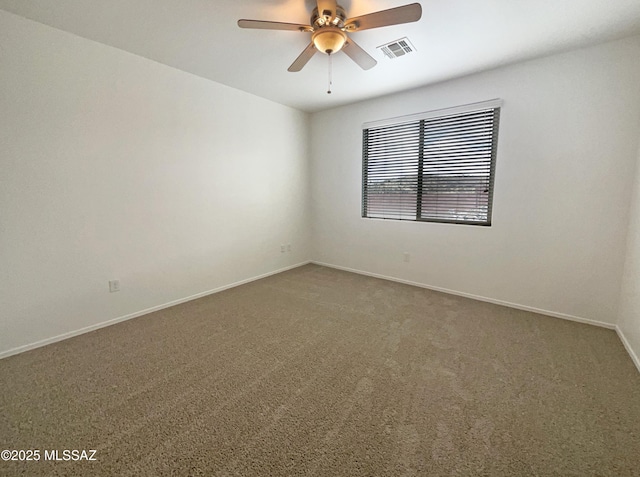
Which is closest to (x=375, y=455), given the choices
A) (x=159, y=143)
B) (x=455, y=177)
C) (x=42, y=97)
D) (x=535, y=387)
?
(x=535, y=387)

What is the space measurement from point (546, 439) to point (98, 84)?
4.03m

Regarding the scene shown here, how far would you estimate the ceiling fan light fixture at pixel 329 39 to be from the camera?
187 centimetres

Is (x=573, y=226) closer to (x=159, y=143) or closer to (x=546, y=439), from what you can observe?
(x=546, y=439)

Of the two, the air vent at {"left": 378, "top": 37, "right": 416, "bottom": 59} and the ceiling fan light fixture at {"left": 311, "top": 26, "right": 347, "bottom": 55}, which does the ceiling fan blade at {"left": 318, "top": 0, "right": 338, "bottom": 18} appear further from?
the air vent at {"left": 378, "top": 37, "right": 416, "bottom": 59}

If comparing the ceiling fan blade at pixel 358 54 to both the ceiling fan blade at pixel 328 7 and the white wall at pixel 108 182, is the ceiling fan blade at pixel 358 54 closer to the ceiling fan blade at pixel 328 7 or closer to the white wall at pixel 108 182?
the ceiling fan blade at pixel 328 7

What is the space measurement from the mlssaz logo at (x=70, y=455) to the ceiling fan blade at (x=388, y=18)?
2.80m

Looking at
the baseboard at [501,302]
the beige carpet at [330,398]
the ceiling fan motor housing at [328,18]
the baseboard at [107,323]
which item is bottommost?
the beige carpet at [330,398]

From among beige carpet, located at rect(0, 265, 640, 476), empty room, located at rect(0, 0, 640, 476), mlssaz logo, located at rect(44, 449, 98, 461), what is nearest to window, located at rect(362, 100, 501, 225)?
empty room, located at rect(0, 0, 640, 476)

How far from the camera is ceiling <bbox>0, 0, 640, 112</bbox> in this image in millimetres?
1869

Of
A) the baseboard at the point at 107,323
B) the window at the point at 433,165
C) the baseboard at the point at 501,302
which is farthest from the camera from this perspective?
the window at the point at 433,165

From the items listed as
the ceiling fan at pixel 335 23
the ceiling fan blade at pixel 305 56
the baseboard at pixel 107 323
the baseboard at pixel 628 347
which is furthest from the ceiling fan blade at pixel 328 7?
the baseboard at pixel 628 347

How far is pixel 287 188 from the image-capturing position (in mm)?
4277

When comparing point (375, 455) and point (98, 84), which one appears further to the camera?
point (98, 84)

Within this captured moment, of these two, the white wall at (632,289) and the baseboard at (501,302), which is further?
the baseboard at (501,302)
